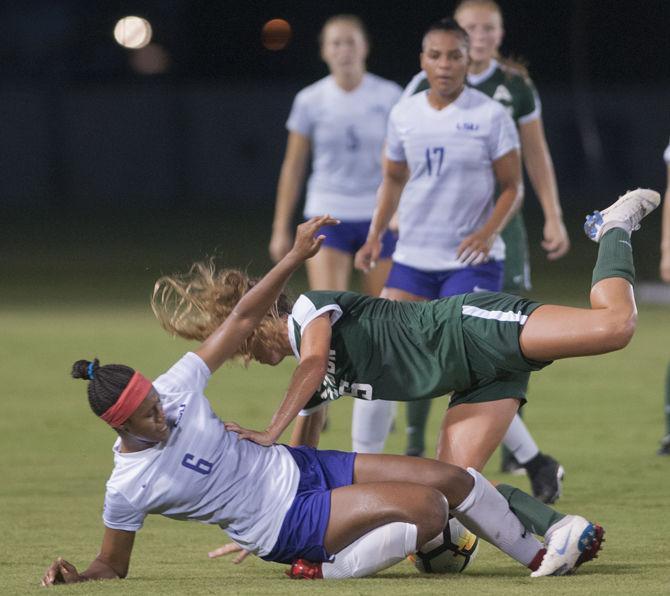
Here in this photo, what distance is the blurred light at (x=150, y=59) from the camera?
140ft

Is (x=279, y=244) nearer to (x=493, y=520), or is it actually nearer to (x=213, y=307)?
(x=213, y=307)

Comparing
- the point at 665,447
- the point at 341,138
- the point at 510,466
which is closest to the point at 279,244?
the point at 341,138

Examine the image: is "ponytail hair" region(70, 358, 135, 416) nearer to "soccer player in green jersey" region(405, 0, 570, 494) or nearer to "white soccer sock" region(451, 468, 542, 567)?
"white soccer sock" region(451, 468, 542, 567)

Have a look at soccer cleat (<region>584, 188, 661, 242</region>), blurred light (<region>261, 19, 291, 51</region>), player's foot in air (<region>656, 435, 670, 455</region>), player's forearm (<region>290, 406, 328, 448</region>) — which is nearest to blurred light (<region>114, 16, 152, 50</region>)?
blurred light (<region>261, 19, 291, 51</region>)

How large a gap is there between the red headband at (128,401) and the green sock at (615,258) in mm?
1912

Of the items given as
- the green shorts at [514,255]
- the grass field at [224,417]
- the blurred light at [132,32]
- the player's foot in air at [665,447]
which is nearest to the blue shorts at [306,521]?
the grass field at [224,417]

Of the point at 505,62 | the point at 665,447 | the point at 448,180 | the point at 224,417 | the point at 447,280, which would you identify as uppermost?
the point at 505,62

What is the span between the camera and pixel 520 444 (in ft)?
26.5

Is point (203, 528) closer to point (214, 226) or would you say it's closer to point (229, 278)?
point (229, 278)

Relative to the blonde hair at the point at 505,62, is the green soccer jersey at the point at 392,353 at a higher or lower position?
lower

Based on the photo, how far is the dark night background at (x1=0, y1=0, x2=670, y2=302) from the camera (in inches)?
1287

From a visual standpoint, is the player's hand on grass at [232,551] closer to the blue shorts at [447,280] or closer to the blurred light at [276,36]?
the blue shorts at [447,280]

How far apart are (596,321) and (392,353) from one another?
813 millimetres

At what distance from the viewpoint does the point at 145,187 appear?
38375 millimetres
